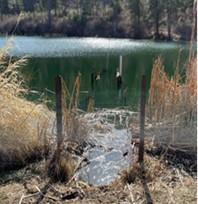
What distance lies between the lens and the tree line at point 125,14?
3494 centimetres

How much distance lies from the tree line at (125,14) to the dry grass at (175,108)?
90.0ft

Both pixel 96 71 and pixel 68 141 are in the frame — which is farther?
pixel 96 71

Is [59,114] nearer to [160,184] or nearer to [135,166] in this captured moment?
[135,166]

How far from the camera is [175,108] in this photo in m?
4.82

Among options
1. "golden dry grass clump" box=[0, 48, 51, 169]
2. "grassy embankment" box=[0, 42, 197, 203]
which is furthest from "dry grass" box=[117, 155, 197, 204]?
"golden dry grass clump" box=[0, 48, 51, 169]

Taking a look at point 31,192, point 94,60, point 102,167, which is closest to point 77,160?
point 102,167

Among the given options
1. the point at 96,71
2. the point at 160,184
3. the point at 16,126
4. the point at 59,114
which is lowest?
the point at 96,71

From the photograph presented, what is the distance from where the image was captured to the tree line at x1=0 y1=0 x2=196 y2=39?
34.9 m

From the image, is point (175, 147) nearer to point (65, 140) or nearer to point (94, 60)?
point (65, 140)

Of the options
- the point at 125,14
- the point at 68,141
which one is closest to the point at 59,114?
the point at 68,141

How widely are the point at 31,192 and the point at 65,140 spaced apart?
51.4 inches

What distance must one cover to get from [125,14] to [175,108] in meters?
36.3

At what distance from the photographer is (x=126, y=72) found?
14711mm

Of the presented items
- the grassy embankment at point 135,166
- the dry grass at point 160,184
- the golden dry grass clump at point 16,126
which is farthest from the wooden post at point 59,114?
the dry grass at point 160,184
